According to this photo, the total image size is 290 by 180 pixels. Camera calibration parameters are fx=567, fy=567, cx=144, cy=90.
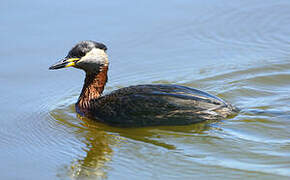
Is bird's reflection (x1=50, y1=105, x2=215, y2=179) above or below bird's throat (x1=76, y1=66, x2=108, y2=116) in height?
below

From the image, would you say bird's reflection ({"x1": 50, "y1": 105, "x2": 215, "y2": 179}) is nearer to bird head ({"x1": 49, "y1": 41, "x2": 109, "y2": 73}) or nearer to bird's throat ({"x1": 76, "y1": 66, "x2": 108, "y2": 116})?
bird's throat ({"x1": 76, "y1": 66, "x2": 108, "y2": 116})

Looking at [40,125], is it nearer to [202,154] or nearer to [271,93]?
[202,154]

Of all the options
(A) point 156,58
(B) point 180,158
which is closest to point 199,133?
(B) point 180,158

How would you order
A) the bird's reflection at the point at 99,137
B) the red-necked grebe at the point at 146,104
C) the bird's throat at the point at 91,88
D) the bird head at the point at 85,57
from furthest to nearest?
1. the bird's throat at the point at 91,88
2. the bird head at the point at 85,57
3. the red-necked grebe at the point at 146,104
4. the bird's reflection at the point at 99,137

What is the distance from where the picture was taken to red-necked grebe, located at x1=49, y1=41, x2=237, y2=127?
861cm

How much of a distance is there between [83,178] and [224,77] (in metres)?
4.26

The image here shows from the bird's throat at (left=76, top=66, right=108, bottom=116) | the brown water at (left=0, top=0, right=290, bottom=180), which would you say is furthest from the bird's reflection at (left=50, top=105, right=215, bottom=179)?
the bird's throat at (left=76, top=66, right=108, bottom=116)

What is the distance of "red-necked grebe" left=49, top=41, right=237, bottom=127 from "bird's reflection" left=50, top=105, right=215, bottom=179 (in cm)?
12

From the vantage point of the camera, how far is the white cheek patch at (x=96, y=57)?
9188mm

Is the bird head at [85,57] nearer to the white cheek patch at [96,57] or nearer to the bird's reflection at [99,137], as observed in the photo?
the white cheek patch at [96,57]

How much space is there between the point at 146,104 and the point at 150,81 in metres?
1.88

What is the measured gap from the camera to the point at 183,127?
28.4 ft

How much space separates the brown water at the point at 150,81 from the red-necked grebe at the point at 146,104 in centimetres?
17

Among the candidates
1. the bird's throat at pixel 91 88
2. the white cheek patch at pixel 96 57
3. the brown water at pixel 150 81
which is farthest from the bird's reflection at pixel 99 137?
the white cheek patch at pixel 96 57
